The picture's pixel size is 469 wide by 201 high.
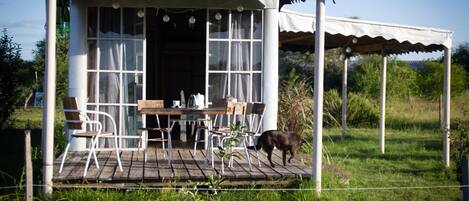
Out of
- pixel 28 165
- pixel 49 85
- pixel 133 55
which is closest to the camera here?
pixel 28 165

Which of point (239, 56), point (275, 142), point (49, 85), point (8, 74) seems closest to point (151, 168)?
point (275, 142)

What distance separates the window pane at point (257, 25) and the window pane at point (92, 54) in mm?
2175

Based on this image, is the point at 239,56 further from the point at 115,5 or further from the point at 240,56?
the point at 115,5

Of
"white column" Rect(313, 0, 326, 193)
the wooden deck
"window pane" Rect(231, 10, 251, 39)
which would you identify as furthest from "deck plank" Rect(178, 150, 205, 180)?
"window pane" Rect(231, 10, 251, 39)

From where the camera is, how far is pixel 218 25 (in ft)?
25.8

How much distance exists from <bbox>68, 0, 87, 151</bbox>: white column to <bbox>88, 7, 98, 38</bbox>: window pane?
8 centimetres

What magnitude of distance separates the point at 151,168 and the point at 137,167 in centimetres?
18

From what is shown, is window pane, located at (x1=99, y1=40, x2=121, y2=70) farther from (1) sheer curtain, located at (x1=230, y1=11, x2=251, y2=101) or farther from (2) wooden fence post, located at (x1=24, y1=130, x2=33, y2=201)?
(2) wooden fence post, located at (x1=24, y1=130, x2=33, y2=201)

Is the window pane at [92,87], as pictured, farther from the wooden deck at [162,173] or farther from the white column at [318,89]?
the white column at [318,89]

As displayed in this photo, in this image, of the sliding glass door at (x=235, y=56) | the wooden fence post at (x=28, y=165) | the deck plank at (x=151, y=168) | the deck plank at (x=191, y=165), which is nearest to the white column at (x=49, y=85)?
the wooden fence post at (x=28, y=165)

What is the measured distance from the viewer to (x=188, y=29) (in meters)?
11.3

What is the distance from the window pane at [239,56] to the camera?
25.8 ft

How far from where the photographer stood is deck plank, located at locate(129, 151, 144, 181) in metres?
5.61

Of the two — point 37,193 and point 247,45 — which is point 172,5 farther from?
point 37,193
